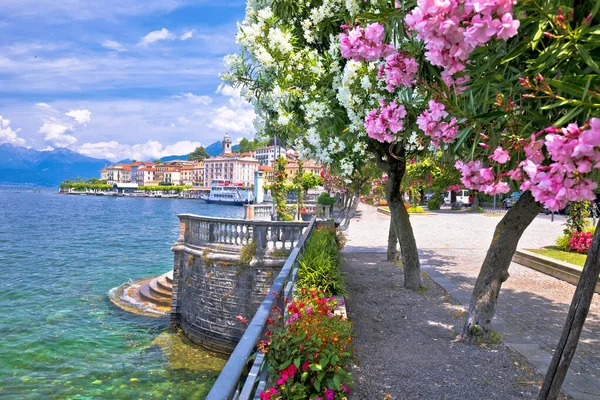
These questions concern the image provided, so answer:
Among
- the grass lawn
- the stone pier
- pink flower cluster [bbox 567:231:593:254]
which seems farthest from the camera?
pink flower cluster [bbox 567:231:593:254]

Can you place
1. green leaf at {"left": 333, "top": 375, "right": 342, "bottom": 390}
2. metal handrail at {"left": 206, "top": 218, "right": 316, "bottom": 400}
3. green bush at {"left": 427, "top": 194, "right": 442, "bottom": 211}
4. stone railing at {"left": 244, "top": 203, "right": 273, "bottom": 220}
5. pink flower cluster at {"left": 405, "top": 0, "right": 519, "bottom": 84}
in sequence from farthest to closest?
green bush at {"left": 427, "top": 194, "right": 442, "bottom": 211}
stone railing at {"left": 244, "top": 203, "right": 273, "bottom": 220}
green leaf at {"left": 333, "top": 375, "right": 342, "bottom": 390}
pink flower cluster at {"left": 405, "top": 0, "right": 519, "bottom": 84}
metal handrail at {"left": 206, "top": 218, "right": 316, "bottom": 400}

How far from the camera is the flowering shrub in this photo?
149 inches

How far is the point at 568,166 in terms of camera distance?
209cm

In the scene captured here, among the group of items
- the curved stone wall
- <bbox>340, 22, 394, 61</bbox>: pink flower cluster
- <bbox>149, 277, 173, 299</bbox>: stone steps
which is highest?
<bbox>340, 22, 394, 61</bbox>: pink flower cluster

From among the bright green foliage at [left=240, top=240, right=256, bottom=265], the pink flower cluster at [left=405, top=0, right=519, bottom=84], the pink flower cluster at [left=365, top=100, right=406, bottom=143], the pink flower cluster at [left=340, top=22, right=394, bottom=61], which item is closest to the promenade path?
the pink flower cluster at [left=365, top=100, right=406, bottom=143]

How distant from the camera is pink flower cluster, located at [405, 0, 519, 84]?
214 cm

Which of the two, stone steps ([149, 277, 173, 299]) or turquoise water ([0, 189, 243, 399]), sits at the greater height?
stone steps ([149, 277, 173, 299])

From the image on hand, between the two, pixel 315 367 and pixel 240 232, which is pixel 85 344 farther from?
pixel 315 367

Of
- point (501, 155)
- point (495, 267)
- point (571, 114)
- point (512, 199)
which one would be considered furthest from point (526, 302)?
point (512, 199)

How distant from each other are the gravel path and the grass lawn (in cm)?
599

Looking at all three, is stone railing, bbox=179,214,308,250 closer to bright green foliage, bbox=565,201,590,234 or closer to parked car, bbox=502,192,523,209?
parked car, bbox=502,192,523,209

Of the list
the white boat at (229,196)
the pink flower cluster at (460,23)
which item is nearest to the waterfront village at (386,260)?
the pink flower cluster at (460,23)

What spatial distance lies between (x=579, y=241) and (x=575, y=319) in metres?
13.1

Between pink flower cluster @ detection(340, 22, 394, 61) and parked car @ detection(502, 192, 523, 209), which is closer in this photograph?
pink flower cluster @ detection(340, 22, 394, 61)
